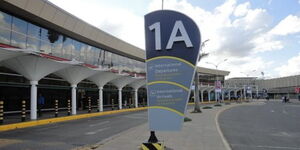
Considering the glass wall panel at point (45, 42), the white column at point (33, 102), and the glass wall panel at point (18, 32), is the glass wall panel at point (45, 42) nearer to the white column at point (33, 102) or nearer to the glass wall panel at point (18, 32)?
the glass wall panel at point (18, 32)

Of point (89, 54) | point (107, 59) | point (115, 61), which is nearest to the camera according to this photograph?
point (89, 54)

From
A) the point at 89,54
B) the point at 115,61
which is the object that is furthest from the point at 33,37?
the point at 115,61

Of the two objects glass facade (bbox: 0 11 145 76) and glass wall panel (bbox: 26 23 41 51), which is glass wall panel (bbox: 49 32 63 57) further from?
glass wall panel (bbox: 26 23 41 51)

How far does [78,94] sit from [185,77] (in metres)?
26.6

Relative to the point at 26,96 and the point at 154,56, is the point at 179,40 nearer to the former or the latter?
the point at 154,56

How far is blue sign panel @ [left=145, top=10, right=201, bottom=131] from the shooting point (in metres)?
5.05

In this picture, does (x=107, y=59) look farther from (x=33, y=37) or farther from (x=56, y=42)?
(x=33, y=37)

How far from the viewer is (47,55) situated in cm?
1683

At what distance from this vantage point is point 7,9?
18656 mm

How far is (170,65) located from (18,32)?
18.5m

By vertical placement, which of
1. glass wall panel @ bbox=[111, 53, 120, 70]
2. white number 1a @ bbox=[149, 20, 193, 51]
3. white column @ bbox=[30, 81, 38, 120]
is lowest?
→ white column @ bbox=[30, 81, 38, 120]

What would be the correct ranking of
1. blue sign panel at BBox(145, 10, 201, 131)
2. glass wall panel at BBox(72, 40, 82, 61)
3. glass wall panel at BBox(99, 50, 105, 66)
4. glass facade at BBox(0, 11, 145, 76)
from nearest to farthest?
1. blue sign panel at BBox(145, 10, 201, 131)
2. glass facade at BBox(0, 11, 145, 76)
3. glass wall panel at BBox(72, 40, 82, 61)
4. glass wall panel at BBox(99, 50, 105, 66)

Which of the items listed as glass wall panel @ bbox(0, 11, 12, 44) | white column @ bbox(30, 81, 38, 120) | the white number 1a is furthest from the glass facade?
the white number 1a

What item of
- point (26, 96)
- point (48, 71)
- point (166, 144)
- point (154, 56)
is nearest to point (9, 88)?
point (26, 96)
